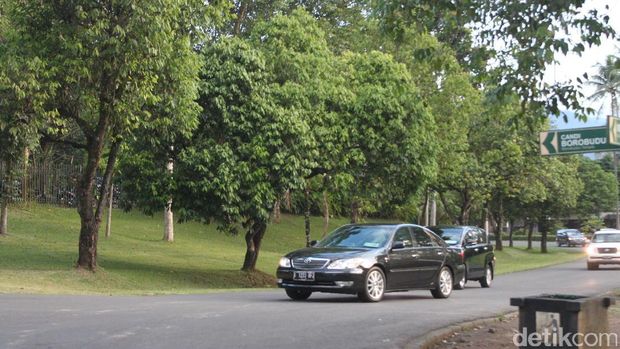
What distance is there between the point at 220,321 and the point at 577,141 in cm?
635

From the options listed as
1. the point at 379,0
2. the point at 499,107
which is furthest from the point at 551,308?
the point at 379,0

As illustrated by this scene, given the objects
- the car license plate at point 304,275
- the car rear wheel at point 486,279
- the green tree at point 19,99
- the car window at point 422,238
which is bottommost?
the car rear wheel at point 486,279

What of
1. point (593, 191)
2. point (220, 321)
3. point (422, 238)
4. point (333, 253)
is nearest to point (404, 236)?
point (422, 238)

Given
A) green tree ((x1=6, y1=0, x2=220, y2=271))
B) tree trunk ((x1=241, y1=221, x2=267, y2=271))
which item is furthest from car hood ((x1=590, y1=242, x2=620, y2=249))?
green tree ((x1=6, y1=0, x2=220, y2=271))

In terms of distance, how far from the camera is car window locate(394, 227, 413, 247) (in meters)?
14.6


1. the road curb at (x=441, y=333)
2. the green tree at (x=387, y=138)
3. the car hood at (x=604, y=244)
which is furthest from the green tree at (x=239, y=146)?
the car hood at (x=604, y=244)

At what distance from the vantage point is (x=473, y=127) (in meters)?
35.6

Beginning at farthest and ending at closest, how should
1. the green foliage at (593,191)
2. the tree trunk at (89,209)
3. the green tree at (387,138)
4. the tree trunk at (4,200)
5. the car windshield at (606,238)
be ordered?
the green foliage at (593,191) → the car windshield at (606,238) → the tree trunk at (4,200) → the green tree at (387,138) → the tree trunk at (89,209)

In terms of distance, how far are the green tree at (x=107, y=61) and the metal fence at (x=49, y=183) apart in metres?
14.2

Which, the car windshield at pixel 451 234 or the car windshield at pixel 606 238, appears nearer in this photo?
the car windshield at pixel 451 234

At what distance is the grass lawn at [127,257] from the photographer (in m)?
18.0

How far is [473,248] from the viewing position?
20734mm

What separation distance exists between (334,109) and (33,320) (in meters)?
14.9

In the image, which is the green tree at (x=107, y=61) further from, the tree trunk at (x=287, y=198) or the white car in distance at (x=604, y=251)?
the white car in distance at (x=604, y=251)
